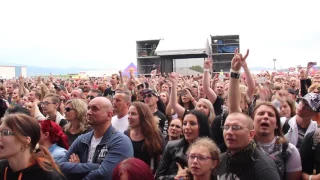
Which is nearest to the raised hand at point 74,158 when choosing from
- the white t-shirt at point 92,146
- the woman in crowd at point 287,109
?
the white t-shirt at point 92,146

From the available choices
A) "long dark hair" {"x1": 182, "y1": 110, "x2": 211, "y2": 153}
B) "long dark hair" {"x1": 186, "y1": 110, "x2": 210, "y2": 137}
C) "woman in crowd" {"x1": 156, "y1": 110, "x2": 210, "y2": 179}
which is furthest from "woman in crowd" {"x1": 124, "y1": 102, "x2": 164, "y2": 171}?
"long dark hair" {"x1": 186, "y1": 110, "x2": 210, "y2": 137}

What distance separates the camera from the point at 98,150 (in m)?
3.40

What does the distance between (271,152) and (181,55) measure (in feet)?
54.4

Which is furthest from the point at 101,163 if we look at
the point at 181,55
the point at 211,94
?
the point at 181,55

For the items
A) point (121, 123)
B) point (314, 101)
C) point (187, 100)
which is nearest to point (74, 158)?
point (121, 123)

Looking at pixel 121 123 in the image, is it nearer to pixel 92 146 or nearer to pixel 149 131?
pixel 149 131

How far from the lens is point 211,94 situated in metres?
5.68

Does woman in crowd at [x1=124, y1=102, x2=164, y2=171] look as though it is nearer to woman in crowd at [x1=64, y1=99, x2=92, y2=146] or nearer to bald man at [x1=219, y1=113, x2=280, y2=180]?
woman in crowd at [x1=64, y1=99, x2=92, y2=146]

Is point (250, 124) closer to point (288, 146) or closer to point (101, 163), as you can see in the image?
point (288, 146)

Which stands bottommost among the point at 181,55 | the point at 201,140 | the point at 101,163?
the point at 101,163

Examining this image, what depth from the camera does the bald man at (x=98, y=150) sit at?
127 inches

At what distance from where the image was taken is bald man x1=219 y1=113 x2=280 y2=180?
253 centimetres

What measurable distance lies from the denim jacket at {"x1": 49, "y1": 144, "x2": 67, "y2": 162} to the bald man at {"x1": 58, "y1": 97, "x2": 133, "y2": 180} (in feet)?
0.31

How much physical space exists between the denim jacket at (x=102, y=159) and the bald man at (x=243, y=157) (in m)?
0.99
